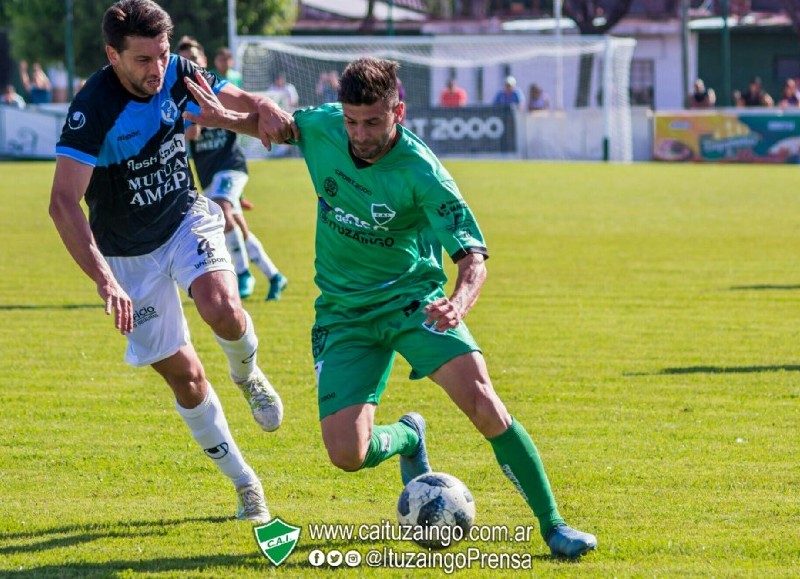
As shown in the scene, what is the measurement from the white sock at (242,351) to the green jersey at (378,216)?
69 centimetres

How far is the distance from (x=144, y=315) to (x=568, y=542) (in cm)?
226

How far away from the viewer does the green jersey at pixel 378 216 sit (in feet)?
17.4

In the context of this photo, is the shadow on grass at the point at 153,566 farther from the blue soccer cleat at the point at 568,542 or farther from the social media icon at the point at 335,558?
the blue soccer cleat at the point at 568,542

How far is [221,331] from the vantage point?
20.4 ft

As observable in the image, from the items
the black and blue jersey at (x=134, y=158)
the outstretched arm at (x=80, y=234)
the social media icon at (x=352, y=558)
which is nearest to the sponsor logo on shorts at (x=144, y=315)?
the black and blue jersey at (x=134, y=158)

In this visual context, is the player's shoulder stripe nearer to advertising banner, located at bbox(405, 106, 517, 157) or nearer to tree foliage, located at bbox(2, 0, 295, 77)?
advertising banner, located at bbox(405, 106, 517, 157)

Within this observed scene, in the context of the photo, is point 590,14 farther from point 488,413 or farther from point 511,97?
point 488,413

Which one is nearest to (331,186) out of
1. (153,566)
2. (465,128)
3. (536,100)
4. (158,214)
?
(158,214)

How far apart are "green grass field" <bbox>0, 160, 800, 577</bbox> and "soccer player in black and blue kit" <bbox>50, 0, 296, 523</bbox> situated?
50 centimetres

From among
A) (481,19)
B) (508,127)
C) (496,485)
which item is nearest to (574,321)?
(496,485)

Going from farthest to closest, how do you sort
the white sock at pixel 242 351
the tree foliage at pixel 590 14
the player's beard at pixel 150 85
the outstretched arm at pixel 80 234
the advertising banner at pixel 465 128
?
the tree foliage at pixel 590 14 < the advertising banner at pixel 465 128 < the white sock at pixel 242 351 < the player's beard at pixel 150 85 < the outstretched arm at pixel 80 234

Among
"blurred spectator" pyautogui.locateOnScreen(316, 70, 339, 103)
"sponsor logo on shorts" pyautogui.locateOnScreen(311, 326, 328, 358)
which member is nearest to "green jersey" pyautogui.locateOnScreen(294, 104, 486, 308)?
"sponsor logo on shorts" pyautogui.locateOnScreen(311, 326, 328, 358)

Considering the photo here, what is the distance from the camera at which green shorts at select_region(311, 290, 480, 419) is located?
5.43 metres

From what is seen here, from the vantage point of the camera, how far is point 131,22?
5.80m
